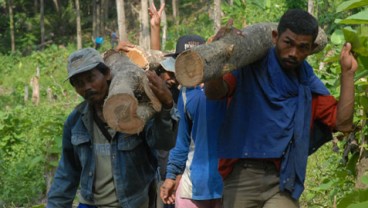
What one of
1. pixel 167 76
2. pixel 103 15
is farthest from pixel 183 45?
pixel 103 15

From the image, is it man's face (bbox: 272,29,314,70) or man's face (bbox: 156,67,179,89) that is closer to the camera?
man's face (bbox: 272,29,314,70)

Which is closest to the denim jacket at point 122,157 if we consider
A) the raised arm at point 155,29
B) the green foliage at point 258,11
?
the raised arm at point 155,29

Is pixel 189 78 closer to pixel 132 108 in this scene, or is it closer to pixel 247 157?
pixel 132 108

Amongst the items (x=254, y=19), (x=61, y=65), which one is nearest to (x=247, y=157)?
(x=254, y=19)

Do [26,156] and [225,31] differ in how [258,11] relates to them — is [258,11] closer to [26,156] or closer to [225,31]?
[26,156]

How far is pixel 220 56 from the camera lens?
357 cm

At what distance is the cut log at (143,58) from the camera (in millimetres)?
5332

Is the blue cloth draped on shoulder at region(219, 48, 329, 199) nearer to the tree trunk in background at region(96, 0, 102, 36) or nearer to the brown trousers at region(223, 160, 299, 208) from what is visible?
the brown trousers at region(223, 160, 299, 208)

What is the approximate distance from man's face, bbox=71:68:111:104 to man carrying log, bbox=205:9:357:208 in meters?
0.65

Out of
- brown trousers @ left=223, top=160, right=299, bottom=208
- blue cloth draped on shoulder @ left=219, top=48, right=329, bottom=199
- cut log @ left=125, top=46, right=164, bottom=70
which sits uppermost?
cut log @ left=125, top=46, right=164, bottom=70

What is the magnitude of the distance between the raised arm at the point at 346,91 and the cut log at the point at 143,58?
172 cm

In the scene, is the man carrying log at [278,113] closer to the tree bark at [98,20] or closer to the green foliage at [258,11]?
the green foliage at [258,11]

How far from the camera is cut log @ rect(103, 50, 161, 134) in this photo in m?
3.83

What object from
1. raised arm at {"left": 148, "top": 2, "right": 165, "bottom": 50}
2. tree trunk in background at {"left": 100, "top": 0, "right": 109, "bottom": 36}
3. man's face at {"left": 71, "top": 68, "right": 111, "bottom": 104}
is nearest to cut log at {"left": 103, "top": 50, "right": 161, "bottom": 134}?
man's face at {"left": 71, "top": 68, "right": 111, "bottom": 104}
